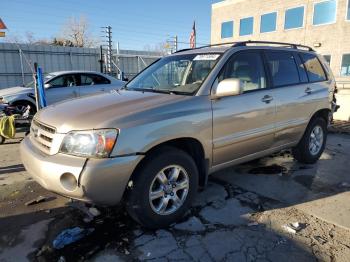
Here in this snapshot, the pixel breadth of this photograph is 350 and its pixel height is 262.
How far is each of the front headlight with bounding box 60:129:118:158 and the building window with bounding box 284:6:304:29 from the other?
23.2 metres

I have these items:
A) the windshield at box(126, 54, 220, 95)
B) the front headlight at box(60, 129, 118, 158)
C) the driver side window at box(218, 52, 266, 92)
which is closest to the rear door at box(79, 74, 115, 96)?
the windshield at box(126, 54, 220, 95)

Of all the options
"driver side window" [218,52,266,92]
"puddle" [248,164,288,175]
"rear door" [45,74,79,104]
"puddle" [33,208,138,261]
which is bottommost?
"puddle" [33,208,138,261]

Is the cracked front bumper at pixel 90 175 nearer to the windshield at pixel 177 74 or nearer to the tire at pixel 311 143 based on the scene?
the windshield at pixel 177 74

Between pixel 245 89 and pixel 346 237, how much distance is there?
1.94 m

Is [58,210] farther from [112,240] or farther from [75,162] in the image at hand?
[75,162]

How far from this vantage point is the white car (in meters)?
8.77

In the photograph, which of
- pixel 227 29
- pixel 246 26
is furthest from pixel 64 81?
pixel 227 29

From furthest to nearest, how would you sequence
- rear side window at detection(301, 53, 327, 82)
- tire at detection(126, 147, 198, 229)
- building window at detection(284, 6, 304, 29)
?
1. building window at detection(284, 6, 304, 29)
2. rear side window at detection(301, 53, 327, 82)
3. tire at detection(126, 147, 198, 229)

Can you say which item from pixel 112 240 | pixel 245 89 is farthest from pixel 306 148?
pixel 112 240

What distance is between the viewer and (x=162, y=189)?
10.3 feet

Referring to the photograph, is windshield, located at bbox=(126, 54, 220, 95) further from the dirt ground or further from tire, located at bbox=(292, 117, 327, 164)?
tire, located at bbox=(292, 117, 327, 164)

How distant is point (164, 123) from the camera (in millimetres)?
2977

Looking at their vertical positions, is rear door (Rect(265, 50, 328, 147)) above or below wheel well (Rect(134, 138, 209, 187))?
above

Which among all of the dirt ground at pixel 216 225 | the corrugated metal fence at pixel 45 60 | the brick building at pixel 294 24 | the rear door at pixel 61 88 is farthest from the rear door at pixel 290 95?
the brick building at pixel 294 24
